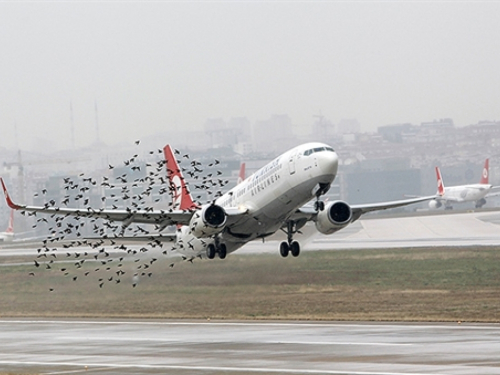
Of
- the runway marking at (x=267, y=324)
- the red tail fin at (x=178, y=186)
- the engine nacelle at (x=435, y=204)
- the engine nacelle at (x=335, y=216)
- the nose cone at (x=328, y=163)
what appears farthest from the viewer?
the engine nacelle at (x=435, y=204)

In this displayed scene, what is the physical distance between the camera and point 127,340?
39094mm

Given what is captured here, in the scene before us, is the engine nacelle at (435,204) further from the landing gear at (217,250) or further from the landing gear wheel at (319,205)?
the landing gear wheel at (319,205)

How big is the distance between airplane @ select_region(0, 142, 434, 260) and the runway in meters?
5.59

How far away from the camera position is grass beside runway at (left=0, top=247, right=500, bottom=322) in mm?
48219

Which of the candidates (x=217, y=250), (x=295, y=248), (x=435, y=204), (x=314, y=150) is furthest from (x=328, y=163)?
(x=435, y=204)

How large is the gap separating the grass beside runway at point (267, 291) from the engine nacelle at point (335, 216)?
406cm

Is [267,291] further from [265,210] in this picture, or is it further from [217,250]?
[265,210]

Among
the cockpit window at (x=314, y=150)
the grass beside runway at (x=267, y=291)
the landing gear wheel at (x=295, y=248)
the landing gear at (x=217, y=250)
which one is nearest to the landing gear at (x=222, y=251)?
the landing gear at (x=217, y=250)

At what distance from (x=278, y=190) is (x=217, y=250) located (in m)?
6.81

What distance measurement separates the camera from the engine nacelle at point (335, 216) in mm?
49156

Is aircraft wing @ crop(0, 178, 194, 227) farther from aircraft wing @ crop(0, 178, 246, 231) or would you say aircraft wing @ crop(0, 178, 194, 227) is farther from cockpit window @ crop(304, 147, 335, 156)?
cockpit window @ crop(304, 147, 335, 156)

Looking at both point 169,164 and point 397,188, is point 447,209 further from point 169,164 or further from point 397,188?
point 169,164

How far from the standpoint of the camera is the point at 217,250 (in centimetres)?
5172

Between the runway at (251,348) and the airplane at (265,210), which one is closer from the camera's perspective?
the runway at (251,348)
